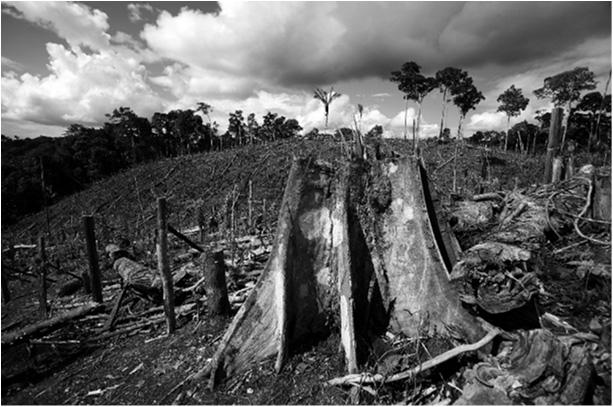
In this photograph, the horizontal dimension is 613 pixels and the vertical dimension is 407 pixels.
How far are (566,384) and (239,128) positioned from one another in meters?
58.3

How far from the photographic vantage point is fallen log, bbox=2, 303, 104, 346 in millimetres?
4457

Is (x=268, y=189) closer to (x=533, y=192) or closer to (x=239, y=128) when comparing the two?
(x=533, y=192)

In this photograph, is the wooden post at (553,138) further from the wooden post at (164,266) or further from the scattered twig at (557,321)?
the wooden post at (164,266)

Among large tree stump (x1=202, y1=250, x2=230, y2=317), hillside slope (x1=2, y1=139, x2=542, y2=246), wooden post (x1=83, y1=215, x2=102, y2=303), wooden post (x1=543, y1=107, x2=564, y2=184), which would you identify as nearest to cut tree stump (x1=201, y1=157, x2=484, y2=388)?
large tree stump (x1=202, y1=250, x2=230, y2=317)

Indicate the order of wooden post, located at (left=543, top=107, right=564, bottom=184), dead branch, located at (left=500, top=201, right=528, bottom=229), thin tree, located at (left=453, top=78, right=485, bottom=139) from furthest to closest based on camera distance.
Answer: thin tree, located at (left=453, top=78, right=485, bottom=139) < wooden post, located at (left=543, top=107, right=564, bottom=184) < dead branch, located at (left=500, top=201, right=528, bottom=229)

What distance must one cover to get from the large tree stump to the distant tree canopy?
38921mm

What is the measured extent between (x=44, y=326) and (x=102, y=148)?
4890 cm

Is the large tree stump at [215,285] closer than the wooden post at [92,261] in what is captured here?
Yes

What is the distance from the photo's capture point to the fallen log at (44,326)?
446 cm

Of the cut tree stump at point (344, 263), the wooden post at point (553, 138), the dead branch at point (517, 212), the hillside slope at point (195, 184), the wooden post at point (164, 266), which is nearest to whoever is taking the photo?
the cut tree stump at point (344, 263)

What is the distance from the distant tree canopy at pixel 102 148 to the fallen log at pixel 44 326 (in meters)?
36.8

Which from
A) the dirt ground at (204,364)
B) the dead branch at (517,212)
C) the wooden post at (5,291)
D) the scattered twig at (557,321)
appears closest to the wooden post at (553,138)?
the dead branch at (517,212)

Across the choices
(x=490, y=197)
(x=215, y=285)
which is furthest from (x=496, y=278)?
(x=490, y=197)

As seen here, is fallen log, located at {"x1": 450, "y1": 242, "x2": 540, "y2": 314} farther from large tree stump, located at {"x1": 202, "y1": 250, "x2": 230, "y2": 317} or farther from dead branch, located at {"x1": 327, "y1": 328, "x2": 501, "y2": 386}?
large tree stump, located at {"x1": 202, "y1": 250, "x2": 230, "y2": 317}
